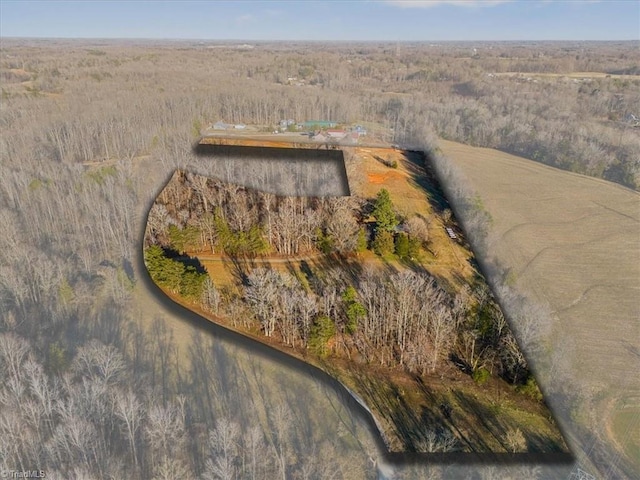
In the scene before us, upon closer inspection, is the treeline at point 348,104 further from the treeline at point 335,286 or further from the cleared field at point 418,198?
the treeline at point 335,286

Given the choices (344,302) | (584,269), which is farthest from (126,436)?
(584,269)

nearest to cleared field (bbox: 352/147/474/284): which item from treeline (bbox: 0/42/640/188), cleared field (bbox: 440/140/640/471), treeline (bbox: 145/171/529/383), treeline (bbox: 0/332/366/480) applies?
treeline (bbox: 145/171/529/383)

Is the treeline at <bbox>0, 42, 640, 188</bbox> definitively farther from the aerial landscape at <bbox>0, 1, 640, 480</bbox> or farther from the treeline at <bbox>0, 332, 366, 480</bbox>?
the treeline at <bbox>0, 332, 366, 480</bbox>

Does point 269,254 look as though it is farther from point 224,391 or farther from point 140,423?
point 140,423

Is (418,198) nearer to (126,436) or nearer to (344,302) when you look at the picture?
(344,302)

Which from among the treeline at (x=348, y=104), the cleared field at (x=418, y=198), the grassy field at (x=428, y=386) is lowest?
the grassy field at (x=428, y=386)

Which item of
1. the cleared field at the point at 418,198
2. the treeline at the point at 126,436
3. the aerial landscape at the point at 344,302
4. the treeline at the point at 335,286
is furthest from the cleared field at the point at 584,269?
the treeline at the point at 126,436
